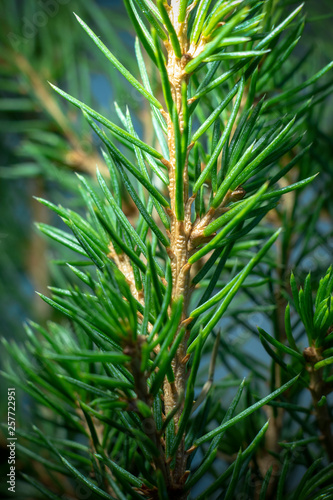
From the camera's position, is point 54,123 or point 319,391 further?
point 54,123

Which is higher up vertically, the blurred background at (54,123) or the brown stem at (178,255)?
the blurred background at (54,123)

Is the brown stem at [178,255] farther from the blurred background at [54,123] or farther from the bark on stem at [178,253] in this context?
→ the blurred background at [54,123]

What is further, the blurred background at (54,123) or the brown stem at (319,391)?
the blurred background at (54,123)

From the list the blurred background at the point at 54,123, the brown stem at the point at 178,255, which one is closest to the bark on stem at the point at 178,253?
the brown stem at the point at 178,255

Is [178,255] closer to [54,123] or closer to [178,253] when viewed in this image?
[178,253]

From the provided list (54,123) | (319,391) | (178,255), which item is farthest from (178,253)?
(54,123)

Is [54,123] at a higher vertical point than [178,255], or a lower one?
higher

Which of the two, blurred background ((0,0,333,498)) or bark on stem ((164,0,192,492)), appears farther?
blurred background ((0,0,333,498))

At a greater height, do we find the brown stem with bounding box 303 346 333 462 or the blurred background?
the blurred background

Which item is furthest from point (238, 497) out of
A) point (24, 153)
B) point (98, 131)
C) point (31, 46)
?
point (31, 46)

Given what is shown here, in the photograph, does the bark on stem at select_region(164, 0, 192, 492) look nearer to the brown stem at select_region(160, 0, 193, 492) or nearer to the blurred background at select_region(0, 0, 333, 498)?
the brown stem at select_region(160, 0, 193, 492)

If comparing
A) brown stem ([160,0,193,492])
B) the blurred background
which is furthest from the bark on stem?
the blurred background

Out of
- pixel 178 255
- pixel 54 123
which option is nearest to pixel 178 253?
pixel 178 255
